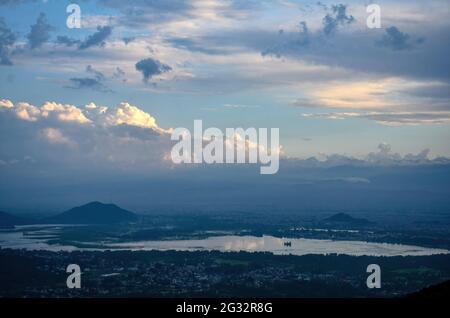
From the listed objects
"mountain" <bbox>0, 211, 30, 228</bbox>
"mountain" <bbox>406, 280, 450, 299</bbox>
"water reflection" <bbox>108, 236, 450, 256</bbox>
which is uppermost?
"mountain" <bbox>406, 280, 450, 299</bbox>

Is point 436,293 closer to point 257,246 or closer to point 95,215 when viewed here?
point 257,246

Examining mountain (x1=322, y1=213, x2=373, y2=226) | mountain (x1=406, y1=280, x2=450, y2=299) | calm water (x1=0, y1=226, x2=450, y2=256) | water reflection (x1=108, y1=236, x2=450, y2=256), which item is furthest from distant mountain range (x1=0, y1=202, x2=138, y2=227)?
mountain (x1=406, y1=280, x2=450, y2=299)

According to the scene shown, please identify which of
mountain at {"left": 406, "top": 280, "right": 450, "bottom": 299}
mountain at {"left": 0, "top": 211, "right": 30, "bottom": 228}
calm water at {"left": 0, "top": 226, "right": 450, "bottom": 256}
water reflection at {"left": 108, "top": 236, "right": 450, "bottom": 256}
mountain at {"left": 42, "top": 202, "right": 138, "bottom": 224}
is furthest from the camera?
mountain at {"left": 42, "top": 202, "right": 138, "bottom": 224}

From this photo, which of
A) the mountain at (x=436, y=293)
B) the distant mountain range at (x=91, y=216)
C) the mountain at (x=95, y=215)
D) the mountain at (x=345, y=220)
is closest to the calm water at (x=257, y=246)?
the distant mountain range at (x=91, y=216)

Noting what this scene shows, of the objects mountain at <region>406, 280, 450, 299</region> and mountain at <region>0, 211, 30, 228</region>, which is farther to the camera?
mountain at <region>0, 211, 30, 228</region>

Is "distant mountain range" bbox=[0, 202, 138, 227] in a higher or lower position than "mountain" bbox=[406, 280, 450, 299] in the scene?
lower

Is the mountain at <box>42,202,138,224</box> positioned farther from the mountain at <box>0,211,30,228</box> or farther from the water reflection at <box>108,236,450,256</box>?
the water reflection at <box>108,236,450,256</box>

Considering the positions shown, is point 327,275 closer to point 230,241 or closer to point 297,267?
point 297,267
